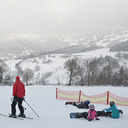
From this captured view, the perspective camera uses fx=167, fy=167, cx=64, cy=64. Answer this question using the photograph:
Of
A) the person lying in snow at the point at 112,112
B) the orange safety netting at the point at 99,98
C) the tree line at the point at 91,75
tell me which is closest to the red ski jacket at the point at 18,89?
the person lying in snow at the point at 112,112

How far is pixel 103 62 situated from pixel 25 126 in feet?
481

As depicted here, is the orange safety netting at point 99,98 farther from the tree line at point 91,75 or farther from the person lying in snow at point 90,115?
the tree line at point 91,75

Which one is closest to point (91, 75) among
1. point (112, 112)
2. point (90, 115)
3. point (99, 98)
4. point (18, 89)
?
point (99, 98)

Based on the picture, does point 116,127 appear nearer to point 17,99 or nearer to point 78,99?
point 17,99

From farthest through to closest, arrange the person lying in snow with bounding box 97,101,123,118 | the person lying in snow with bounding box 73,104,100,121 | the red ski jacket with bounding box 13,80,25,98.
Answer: the person lying in snow with bounding box 97,101,123,118
the person lying in snow with bounding box 73,104,100,121
the red ski jacket with bounding box 13,80,25,98

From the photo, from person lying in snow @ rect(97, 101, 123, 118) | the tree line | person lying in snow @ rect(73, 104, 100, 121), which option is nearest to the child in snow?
person lying in snow @ rect(73, 104, 100, 121)

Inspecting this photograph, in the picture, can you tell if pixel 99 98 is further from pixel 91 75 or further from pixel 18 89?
pixel 91 75

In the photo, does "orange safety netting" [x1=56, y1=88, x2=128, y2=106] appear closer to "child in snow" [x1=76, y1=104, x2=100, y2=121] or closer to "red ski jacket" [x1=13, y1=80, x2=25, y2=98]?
"child in snow" [x1=76, y1=104, x2=100, y2=121]

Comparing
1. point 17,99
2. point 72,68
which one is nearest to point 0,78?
point 72,68

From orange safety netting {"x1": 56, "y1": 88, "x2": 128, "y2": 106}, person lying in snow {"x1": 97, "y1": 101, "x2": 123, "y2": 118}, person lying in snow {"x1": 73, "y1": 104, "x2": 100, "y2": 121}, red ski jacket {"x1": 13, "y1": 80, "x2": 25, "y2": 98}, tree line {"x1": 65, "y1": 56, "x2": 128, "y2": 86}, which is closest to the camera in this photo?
red ski jacket {"x1": 13, "y1": 80, "x2": 25, "y2": 98}

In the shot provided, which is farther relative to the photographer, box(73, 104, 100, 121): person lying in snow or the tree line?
the tree line

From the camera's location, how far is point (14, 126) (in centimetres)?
688

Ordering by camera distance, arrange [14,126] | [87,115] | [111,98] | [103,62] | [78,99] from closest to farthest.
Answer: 1. [14,126]
2. [87,115]
3. [111,98]
4. [78,99]
5. [103,62]

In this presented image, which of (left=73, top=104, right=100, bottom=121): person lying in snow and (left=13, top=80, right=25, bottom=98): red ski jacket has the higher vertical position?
(left=13, top=80, right=25, bottom=98): red ski jacket
